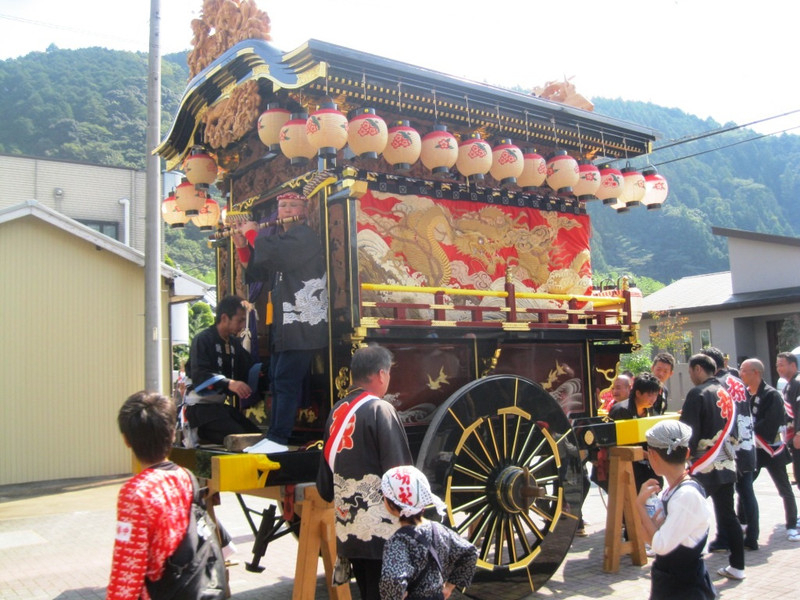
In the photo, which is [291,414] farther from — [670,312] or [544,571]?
[670,312]

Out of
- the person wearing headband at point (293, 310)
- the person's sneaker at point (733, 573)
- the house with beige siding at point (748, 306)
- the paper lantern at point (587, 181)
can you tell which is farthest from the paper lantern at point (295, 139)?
the house with beige siding at point (748, 306)

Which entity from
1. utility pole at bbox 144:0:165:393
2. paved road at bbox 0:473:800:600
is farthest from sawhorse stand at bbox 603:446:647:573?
utility pole at bbox 144:0:165:393

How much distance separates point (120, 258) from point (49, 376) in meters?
2.42

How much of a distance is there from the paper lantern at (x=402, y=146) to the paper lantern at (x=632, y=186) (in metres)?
2.81

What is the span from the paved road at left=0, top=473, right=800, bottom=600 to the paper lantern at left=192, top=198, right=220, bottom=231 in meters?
3.41

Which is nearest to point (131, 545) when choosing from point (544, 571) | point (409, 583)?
point (409, 583)

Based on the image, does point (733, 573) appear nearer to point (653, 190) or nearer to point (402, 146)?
point (653, 190)

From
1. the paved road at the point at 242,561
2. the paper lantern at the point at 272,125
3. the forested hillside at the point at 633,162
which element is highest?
the forested hillside at the point at 633,162

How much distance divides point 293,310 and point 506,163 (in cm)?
223

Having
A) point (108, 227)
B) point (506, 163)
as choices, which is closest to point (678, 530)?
point (506, 163)

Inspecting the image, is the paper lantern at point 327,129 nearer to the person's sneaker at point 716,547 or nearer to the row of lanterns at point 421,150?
the row of lanterns at point 421,150

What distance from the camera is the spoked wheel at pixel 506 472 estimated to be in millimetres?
4777

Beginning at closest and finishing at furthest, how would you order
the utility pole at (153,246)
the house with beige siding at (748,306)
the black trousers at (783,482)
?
the black trousers at (783,482), the utility pole at (153,246), the house with beige siding at (748,306)

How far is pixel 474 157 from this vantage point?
5.87 metres
